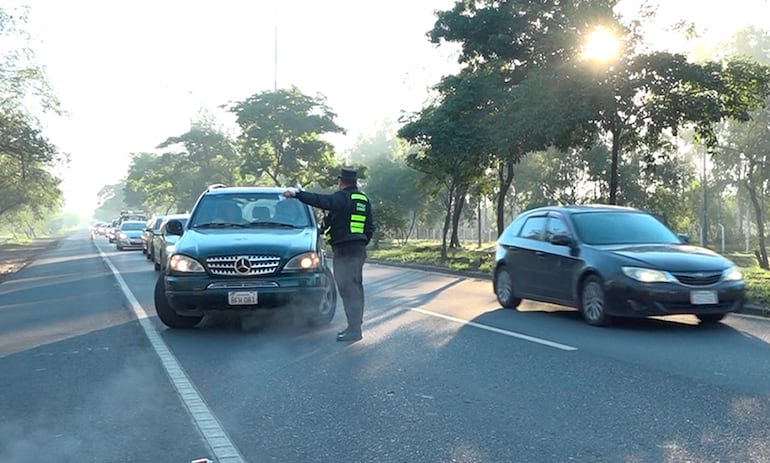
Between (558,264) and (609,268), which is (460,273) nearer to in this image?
(558,264)

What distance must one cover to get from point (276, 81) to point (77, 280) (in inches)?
1008

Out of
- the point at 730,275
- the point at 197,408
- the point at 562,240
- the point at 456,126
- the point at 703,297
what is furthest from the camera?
the point at 456,126

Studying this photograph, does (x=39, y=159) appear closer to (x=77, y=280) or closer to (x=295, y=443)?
(x=77, y=280)

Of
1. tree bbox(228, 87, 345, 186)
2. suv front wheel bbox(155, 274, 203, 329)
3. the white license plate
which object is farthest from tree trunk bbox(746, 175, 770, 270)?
suv front wheel bbox(155, 274, 203, 329)

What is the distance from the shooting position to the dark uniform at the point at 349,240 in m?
9.07

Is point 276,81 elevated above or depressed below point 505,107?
above

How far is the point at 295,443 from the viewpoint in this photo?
5.12m

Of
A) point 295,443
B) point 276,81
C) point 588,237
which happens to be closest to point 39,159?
point 276,81

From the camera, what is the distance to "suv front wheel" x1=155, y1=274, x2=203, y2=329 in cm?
1002

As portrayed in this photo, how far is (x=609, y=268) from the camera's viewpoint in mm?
9797

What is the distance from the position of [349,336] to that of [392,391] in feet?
8.43

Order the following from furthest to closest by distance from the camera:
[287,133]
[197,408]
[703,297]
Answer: [287,133] → [703,297] → [197,408]

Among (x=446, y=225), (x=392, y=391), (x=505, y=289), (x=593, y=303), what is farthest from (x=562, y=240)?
(x=446, y=225)

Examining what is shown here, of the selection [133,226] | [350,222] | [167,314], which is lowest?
[167,314]
